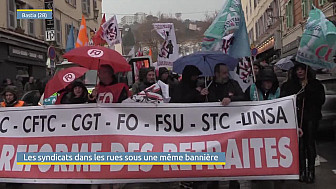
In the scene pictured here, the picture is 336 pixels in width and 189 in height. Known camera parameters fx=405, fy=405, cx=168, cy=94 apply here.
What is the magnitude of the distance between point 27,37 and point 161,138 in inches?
679

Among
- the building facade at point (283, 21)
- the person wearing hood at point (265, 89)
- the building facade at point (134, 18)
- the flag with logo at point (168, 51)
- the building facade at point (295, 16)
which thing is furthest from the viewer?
the building facade at point (134, 18)

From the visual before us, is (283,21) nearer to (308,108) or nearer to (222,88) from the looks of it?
(308,108)

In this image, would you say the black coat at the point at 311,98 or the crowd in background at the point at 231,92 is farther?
the black coat at the point at 311,98

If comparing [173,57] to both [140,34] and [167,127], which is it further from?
[140,34]

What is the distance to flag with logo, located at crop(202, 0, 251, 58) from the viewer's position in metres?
6.11

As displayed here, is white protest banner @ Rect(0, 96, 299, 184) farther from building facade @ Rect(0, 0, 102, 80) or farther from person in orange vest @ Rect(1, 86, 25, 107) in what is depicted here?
building facade @ Rect(0, 0, 102, 80)

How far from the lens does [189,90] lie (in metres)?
5.42

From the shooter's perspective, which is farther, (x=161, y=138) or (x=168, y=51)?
(x=168, y=51)

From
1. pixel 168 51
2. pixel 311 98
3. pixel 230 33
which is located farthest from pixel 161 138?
pixel 168 51

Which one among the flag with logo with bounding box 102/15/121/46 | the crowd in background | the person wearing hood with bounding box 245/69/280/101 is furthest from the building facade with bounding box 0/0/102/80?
the person wearing hood with bounding box 245/69/280/101

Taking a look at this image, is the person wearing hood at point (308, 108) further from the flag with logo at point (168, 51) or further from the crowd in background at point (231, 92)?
the flag with logo at point (168, 51)

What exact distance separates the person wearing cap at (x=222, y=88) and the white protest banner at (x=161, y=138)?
0.42m

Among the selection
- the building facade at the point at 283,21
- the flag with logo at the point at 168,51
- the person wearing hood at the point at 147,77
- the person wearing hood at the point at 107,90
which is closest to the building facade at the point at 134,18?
the building facade at the point at 283,21

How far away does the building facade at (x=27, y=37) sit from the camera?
59.9 ft
